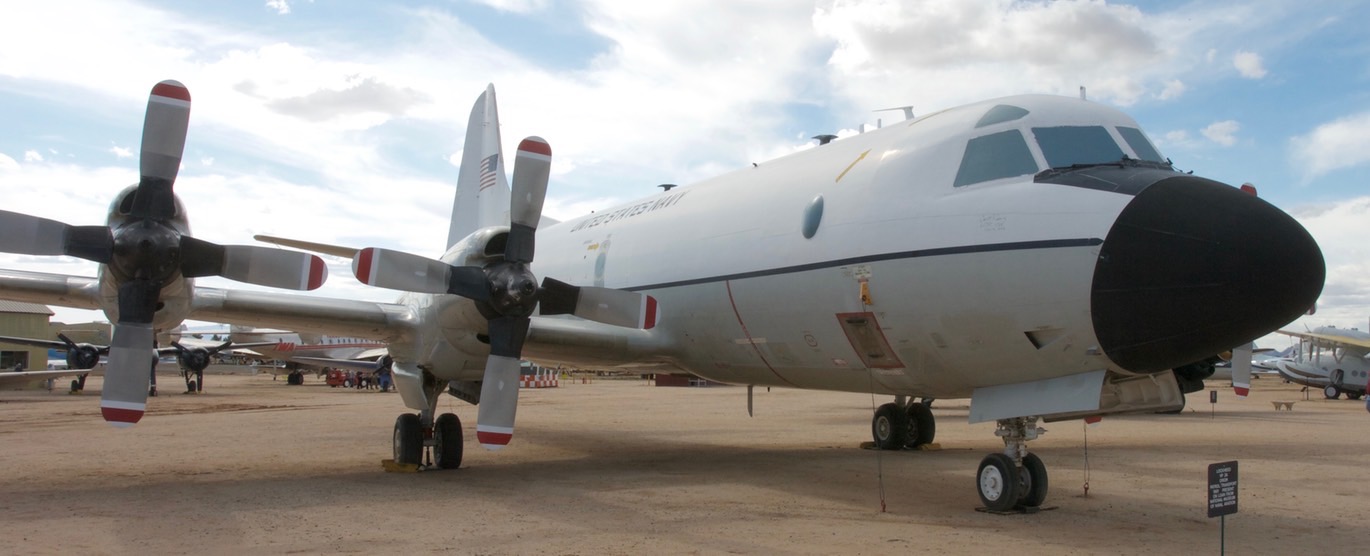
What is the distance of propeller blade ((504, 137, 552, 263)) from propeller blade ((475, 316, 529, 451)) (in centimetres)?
73

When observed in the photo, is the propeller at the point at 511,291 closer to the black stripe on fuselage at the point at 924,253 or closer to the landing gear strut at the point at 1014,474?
the black stripe on fuselage at the point at 924,253

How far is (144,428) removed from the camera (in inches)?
802

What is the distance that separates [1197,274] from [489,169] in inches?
526

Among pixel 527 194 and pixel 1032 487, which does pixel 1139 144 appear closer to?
pixel 1032 487

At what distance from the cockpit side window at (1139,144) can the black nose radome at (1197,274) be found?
4.21 ft

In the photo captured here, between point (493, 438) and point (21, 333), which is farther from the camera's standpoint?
point (21, 333)

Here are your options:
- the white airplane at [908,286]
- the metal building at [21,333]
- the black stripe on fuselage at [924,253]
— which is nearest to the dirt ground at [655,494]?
the white airplane at [908,286]

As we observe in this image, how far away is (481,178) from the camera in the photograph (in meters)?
18.1

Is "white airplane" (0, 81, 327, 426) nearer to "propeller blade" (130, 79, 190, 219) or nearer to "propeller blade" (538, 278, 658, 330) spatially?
"propeller blade" (130, 79, 190, 219)

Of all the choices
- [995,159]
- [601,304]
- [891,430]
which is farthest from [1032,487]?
[891,430]

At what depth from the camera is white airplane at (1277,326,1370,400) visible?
40.0 metres

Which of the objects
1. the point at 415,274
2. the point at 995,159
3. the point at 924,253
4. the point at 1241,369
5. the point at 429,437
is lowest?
the point at 429,437

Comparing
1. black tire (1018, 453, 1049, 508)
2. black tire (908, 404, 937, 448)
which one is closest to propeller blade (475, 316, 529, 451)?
black tire (1018, 453, 1049, 508)

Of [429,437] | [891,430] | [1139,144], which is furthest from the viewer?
[891,430]
